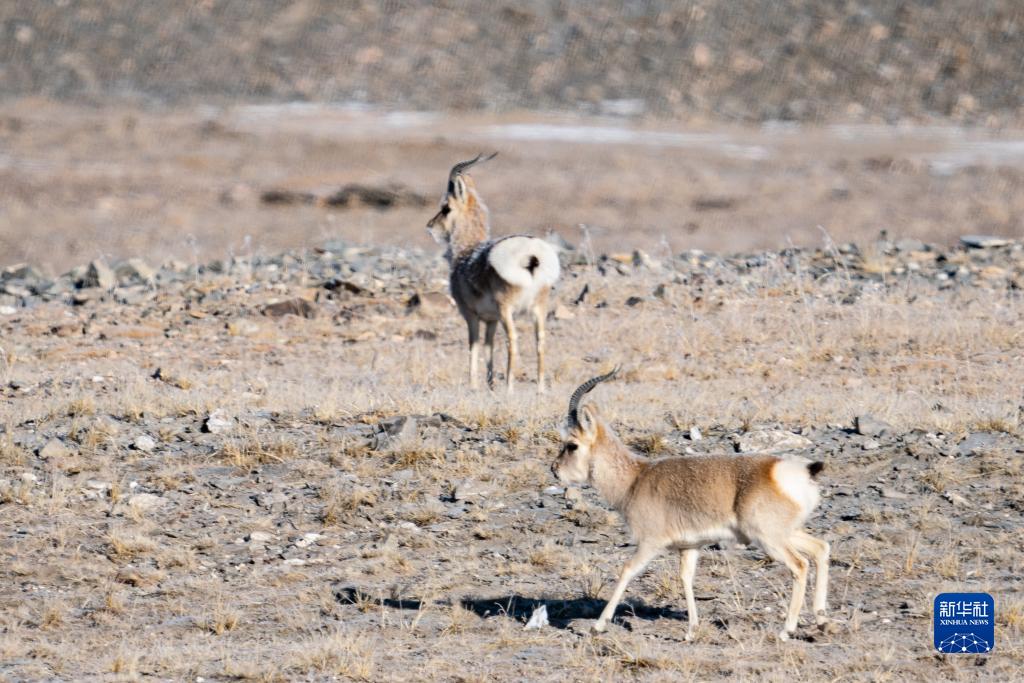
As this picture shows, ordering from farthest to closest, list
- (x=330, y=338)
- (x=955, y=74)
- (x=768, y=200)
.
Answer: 1. (x=955, y=74)
2. (x=768, y=200)
3. (x=330, y=338)

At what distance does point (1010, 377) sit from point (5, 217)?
23690 mm

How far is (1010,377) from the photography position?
13.0m

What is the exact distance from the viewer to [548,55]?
5331 cm

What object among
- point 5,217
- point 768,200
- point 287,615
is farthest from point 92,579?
point 768,200

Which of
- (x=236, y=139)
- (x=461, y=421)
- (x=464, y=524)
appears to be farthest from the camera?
(x=236, y=139)

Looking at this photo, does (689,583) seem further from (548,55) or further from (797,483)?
(548,55)

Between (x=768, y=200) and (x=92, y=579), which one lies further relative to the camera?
(x=768, y=200)

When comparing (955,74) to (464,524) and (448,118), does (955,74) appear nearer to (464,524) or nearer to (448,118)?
(448,118)

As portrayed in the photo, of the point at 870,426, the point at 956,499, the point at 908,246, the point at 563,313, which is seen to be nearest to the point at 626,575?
the point at 956,499

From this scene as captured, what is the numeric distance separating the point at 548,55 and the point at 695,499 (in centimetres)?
4769

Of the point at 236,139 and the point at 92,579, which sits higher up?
the point at 236,139

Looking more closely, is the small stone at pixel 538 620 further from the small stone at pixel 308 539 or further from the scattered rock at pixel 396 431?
the scattered rock at pixel 396 431

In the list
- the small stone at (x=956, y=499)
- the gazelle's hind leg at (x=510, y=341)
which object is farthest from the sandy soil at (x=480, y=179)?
A: the small stone at (x=956, y=499)

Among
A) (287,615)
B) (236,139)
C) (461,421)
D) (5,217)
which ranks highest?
(236,139)
